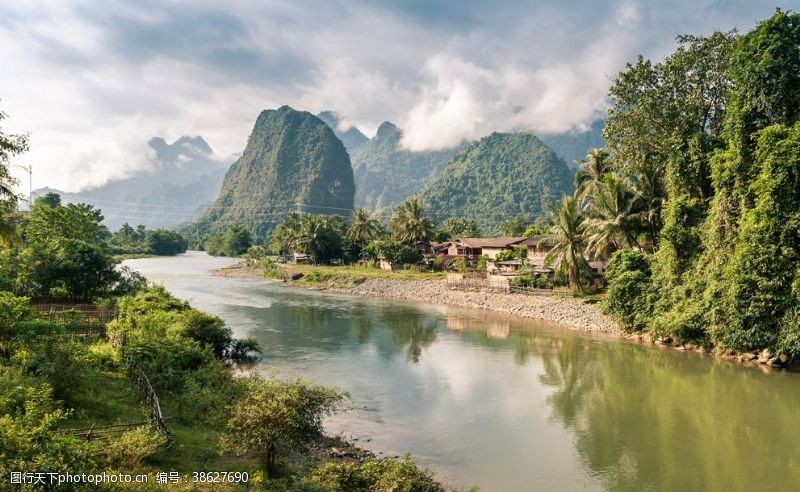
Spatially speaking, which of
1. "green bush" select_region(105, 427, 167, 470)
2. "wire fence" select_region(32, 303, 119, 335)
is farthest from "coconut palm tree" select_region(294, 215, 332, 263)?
"green bush" select_region(105, 427, 167, 470)

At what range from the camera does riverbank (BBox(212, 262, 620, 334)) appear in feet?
113

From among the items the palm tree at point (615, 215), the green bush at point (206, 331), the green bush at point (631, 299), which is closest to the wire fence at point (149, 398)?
the green bush at point (206, 331)

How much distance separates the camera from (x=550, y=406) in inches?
769

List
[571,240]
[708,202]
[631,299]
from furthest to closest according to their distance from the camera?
[571,240], [631,299], [708,202]

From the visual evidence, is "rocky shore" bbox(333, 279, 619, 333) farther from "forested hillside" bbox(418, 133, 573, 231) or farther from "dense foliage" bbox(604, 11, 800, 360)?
"forested hillside" bbox(418, 133, 573, 231)

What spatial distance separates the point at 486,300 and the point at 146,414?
115 ft

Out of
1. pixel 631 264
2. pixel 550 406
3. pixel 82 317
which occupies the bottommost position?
pixel 550 406

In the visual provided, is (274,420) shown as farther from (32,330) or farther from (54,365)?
(32,330)

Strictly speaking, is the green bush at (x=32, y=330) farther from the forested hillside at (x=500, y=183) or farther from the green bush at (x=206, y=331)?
the forested hillside at (x=500, y=183)

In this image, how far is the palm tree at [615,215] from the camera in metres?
35.5

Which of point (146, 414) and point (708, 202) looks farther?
point (708, 202)

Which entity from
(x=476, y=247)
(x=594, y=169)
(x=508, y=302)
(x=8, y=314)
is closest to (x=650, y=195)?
(x=508, y=302)

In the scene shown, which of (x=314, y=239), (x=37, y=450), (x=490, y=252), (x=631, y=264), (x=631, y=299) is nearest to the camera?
(x=37, y=450)

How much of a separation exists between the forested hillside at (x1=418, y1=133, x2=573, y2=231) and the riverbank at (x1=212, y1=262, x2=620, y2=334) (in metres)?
87.6
